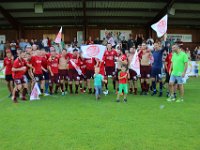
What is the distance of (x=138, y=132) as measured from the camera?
25.2ft

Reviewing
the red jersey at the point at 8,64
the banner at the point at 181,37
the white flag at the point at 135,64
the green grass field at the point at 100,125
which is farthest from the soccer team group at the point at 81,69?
the banner at the point at 181,37

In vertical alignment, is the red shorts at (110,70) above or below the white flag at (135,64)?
below

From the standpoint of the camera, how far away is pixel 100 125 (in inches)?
332

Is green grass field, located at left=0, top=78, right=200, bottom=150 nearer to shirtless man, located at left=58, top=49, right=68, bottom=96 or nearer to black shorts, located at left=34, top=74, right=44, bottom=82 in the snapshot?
black shorts, located at left=34, top=74, right=44, bottom=82

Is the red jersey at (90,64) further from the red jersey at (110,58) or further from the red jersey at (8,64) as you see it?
the red jersey at (8,64)

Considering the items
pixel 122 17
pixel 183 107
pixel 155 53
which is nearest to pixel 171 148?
pixel 183 107

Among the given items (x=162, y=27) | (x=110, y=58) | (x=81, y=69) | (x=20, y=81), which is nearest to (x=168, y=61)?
(x=162, y=27)

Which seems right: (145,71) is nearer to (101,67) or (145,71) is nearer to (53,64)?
(101,67)

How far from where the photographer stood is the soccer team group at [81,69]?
525 inches

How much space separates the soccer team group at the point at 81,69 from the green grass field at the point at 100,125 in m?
1.36

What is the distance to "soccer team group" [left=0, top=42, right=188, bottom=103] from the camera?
43.7ft

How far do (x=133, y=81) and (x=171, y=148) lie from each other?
8.52 m

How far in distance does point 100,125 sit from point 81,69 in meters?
7.22

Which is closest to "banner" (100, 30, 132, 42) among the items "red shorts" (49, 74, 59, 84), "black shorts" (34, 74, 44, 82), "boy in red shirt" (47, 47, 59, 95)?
"boy in red shirt" (47, 47, 59, 95)
